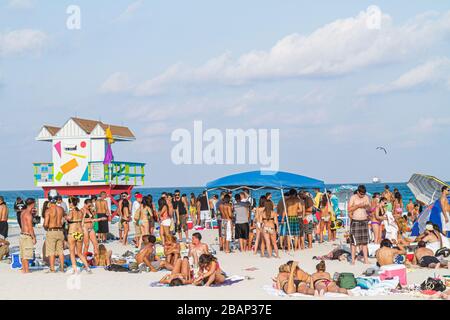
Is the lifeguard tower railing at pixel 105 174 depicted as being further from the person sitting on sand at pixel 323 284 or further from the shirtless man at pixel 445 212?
the person sitting on sand at pixel 323 284

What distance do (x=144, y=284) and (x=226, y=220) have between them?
15.7 ft

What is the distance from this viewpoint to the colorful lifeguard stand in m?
27.9

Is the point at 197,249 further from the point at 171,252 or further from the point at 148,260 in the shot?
the point at 148,260

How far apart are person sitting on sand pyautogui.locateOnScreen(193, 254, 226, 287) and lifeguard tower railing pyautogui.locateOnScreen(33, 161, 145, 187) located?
17892 millimetres

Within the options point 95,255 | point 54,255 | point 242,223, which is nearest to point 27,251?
point 54,255

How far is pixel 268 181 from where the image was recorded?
49.2 feet

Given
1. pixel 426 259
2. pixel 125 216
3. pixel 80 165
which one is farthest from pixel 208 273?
pixel 80 165

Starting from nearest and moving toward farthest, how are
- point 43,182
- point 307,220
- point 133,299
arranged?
1. point 133,299
2. point 307,220
3. point 43,182

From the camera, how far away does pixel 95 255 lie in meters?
13.0

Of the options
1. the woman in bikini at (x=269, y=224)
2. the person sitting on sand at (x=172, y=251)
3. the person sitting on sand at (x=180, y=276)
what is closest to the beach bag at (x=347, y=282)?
the person sitting on sand at (x=180, y=276)

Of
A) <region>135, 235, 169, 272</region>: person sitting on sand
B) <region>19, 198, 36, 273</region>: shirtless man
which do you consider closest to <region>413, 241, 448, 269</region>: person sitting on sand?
<region>135, 235, 169, 272</region>: person sitting on sand

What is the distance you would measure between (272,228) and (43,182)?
17671mm
